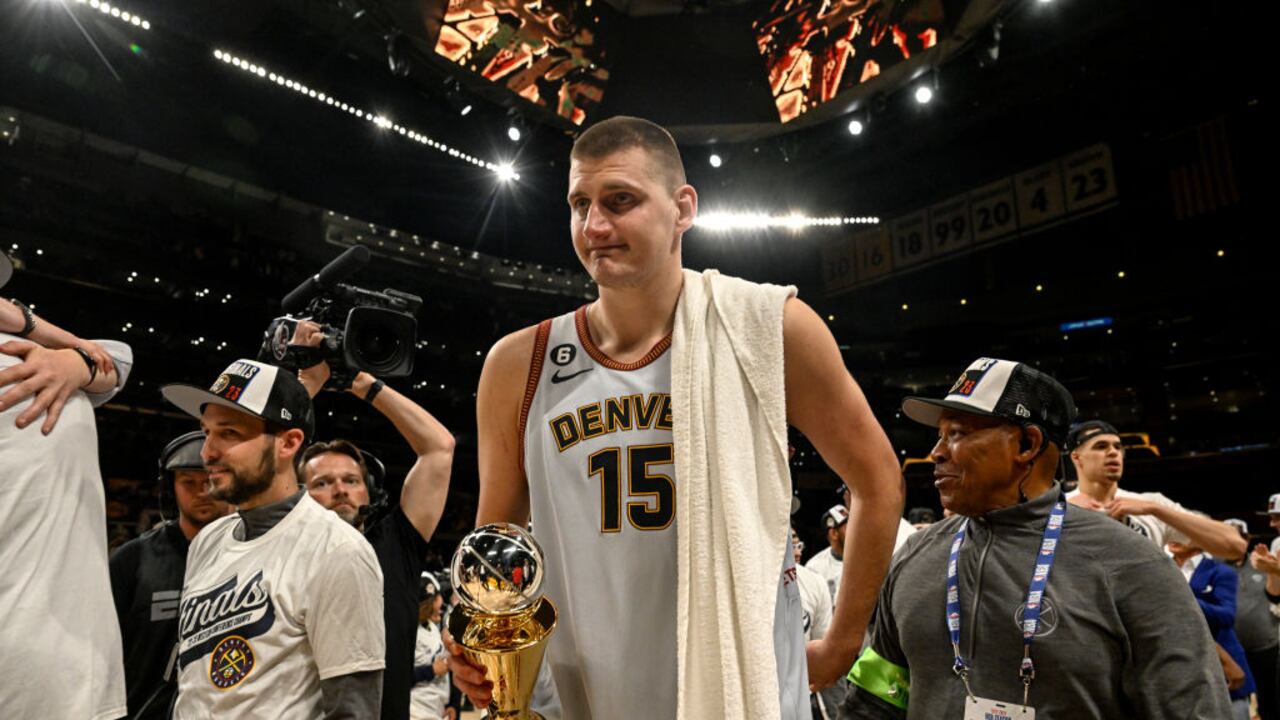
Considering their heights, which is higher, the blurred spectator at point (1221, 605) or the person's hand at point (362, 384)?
the person's hand at point (362, 384)

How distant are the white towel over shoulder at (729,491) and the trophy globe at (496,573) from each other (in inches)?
15.3

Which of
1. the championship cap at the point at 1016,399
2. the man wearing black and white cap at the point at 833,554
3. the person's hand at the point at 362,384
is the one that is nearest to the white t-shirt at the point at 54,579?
the person's hand at the point at 362,384

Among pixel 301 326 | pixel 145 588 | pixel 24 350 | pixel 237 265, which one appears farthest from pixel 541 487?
pixel 237 265

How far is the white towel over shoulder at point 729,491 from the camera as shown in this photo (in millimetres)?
1509

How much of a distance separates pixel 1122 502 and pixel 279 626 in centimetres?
342

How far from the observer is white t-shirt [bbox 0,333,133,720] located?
1.69 m

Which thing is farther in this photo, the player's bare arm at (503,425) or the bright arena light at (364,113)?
the bright arena light at (364,113)

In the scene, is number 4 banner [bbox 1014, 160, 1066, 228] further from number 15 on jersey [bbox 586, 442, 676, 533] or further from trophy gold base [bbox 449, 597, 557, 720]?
trophy gold base [bbox 449, 597, 557, 720]

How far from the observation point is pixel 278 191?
14.6 metres

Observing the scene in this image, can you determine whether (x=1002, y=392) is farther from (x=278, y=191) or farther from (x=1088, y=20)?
(x=278, y=191)

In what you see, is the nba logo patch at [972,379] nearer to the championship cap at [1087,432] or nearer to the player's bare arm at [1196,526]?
the player's bare arm at [1196,526]

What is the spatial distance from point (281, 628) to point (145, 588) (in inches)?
38.3

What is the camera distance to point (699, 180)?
604 inches

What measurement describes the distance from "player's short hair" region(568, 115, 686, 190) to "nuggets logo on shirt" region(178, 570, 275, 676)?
1696mm
